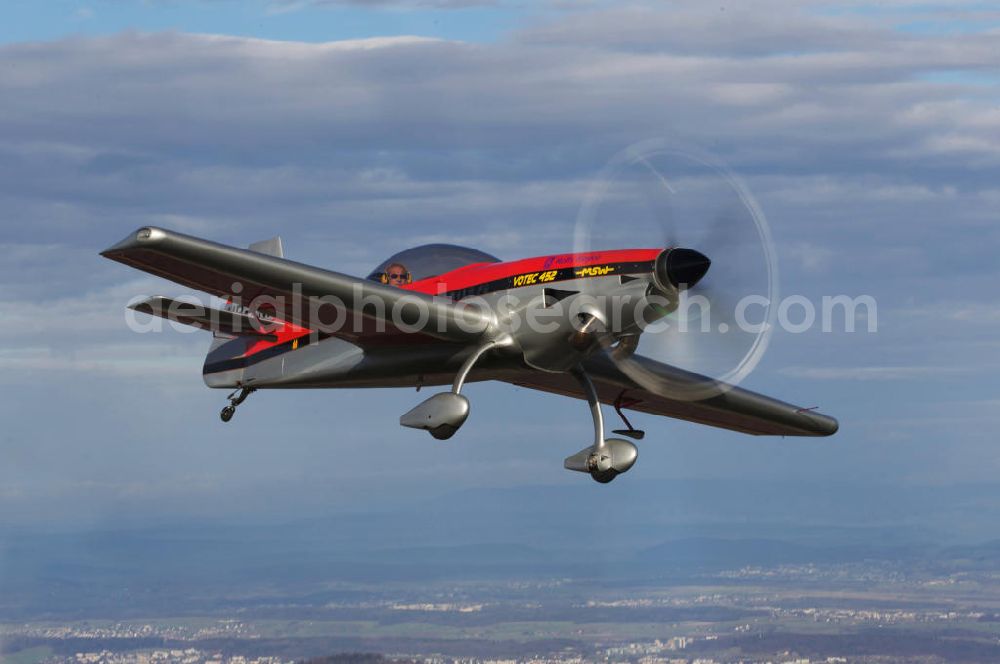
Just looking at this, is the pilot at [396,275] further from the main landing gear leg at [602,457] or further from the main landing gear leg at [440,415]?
the main landing gear leg at [602,457]

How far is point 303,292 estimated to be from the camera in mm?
22984

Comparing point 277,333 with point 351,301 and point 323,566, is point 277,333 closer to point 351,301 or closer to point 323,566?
point 351,301

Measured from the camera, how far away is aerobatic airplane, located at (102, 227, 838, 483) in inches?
880

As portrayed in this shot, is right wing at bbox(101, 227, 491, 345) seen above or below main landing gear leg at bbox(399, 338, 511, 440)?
above

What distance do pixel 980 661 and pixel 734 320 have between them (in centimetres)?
13451

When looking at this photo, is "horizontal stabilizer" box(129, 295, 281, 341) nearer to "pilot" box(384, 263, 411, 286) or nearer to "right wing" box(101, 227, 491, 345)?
"right wing" box(101, 227, 491, 345)

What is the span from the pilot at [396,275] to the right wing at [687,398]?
2605mm

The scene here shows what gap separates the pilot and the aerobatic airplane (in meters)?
0.02

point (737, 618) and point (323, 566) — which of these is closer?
point (323, 566)

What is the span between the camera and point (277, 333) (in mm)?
26984

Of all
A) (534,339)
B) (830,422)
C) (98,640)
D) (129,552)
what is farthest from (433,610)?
(534,339)

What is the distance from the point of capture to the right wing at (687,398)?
2656 centimetres

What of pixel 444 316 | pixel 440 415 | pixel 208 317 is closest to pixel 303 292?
pixel 444 316

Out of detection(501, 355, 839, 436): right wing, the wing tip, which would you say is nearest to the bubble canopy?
detection(501, 355, 839, 436): right wing
